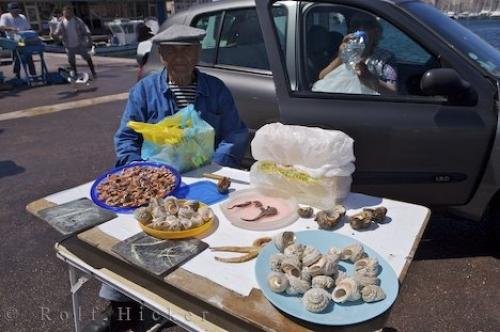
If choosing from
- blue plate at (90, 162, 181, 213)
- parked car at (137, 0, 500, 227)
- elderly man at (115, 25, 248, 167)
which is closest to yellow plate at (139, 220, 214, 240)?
blue plate at (90, 162, 181, 213)

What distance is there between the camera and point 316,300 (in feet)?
3.59

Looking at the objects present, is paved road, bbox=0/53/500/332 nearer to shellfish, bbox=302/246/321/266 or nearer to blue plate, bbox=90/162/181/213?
blue plate, bbox=90/162/181/213

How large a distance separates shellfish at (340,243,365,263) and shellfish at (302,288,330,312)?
0.72 ft

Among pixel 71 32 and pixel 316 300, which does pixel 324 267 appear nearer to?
pixel 316 300

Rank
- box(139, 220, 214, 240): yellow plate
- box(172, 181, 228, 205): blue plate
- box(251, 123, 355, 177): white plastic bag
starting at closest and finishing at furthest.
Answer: box(139, 220, 214, 240): yellow plate < box(251, 123, 355, 177): white plastic bag < box(172, 181, 228, 205): blue plate

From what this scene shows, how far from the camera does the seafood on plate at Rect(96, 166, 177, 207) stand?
176 centimetres

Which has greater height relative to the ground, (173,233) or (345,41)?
(345,41)

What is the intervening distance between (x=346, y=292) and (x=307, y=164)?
733 mm

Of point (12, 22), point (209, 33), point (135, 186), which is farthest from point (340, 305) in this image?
point (12, 22)

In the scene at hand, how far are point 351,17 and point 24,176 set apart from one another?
3.97m

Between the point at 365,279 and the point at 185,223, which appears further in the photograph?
the point at 185,223

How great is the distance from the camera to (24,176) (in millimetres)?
4680

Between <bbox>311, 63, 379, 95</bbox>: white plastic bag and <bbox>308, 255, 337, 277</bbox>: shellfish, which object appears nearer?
<bbox>308, 255, 337, 277</bbox>: shellfish

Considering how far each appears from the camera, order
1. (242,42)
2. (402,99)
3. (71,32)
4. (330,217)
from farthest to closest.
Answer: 1. (71,32)
2. (242,42)
3. (402,99)
4. (330,217)
